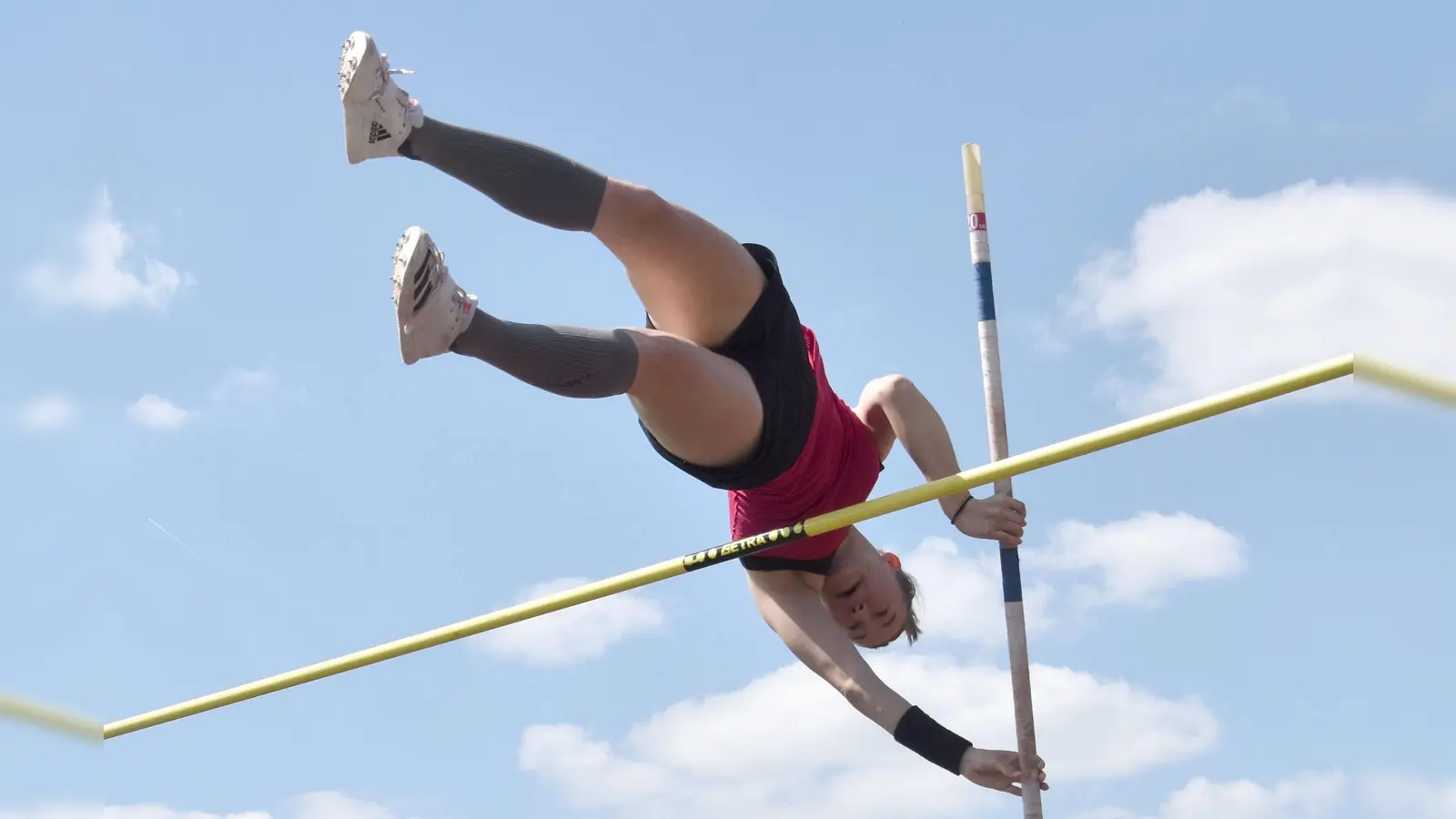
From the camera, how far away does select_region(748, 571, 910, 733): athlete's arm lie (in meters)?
4.45

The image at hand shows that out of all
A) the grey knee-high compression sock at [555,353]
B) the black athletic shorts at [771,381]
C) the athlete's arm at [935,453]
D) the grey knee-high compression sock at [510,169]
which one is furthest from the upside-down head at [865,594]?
the grey knee-high compression sock at [510,169]

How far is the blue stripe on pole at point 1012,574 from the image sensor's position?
185 inches

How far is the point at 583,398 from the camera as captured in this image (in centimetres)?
359

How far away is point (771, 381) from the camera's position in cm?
405

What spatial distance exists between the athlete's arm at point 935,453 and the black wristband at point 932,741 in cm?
58

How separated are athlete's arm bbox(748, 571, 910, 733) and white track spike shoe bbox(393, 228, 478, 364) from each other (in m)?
1.69

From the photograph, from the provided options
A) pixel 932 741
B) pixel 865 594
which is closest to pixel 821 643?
pixel 865 594

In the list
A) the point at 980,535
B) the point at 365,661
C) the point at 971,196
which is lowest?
the point at 365,661

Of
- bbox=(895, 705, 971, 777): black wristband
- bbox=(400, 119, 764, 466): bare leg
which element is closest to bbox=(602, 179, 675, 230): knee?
bbox=(400, 119, 764, 466): bare leg

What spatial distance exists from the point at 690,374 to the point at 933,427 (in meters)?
0.96

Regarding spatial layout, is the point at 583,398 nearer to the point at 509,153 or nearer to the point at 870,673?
the point at 509,153

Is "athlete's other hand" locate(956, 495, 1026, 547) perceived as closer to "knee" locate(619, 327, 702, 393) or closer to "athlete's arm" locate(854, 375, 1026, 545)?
"athlete's arm" locate(854, 375, 1026, 545)

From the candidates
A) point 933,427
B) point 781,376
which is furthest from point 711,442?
point 933,427

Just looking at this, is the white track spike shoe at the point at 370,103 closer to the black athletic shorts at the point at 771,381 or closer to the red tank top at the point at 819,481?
the black athletic shorts at the point at 771,381
